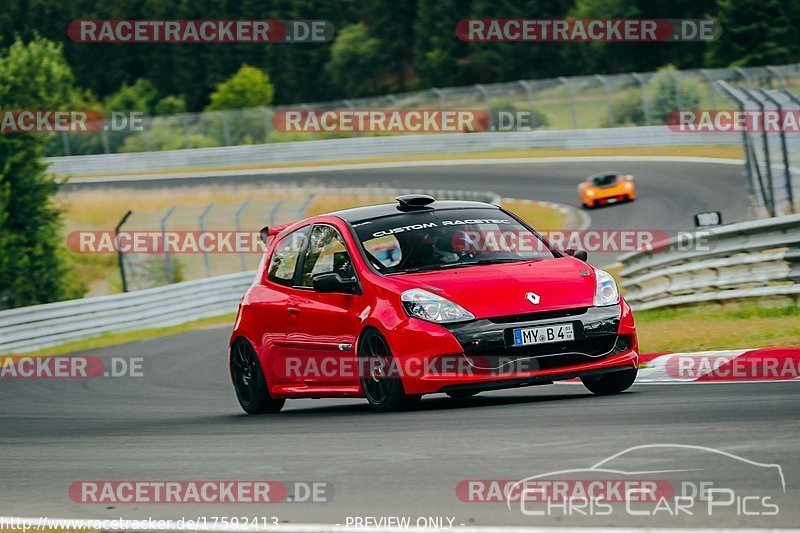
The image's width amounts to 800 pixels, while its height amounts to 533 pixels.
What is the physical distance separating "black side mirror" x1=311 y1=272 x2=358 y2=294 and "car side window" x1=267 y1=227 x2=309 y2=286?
3.30ft

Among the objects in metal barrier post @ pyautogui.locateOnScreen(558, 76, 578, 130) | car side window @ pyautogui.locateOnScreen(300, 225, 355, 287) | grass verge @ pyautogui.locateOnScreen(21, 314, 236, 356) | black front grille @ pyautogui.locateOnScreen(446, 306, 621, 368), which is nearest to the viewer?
black front grille @ pyautogui.locateOnScreen(446, 306, 621, 368)

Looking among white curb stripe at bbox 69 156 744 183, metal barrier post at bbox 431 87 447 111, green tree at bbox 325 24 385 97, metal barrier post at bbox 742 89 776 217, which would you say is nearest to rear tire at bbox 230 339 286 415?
metal barrier post at bbox 742 89 776 217

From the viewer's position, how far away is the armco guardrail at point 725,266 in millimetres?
14330

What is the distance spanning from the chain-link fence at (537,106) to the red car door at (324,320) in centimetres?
2968

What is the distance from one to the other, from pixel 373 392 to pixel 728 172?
95.8 feet

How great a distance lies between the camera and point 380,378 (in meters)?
9.35

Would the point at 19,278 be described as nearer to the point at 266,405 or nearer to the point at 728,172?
the point at 728,172

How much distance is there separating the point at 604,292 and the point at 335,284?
187cm

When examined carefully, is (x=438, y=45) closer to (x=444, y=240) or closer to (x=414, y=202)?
(x=414, y=202)

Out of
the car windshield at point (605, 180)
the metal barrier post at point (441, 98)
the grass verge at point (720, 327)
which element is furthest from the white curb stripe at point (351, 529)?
the metal barrier post at point (441, 98)

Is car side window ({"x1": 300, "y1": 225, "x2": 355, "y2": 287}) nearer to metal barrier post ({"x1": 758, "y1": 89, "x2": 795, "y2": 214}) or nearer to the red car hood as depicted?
the red car hood

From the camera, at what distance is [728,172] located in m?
37.1

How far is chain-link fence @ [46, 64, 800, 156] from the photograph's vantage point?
4497cm

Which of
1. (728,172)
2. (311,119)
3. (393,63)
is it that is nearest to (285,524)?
(728,172)
